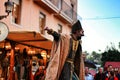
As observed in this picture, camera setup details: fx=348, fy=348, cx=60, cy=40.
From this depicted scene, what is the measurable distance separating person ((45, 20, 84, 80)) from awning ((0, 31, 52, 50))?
689cm

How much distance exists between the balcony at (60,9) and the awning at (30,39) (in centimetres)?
622

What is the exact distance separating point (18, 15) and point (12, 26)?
1302 millimetres

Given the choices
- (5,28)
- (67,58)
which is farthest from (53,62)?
(5,28)

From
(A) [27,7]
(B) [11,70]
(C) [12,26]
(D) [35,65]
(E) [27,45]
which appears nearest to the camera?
(B) [11,70]

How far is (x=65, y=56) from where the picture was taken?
267 inches

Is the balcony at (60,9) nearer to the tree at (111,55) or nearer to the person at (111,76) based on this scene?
the person at (111,76)

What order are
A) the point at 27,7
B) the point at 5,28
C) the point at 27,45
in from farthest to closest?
the point at 27,7, the point at 27,45, the point at 5,28

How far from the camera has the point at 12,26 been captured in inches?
749

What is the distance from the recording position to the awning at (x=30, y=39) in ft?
46.4

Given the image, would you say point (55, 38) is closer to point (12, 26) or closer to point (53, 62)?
point (53, 62)

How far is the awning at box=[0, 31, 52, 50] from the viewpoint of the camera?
14154mm

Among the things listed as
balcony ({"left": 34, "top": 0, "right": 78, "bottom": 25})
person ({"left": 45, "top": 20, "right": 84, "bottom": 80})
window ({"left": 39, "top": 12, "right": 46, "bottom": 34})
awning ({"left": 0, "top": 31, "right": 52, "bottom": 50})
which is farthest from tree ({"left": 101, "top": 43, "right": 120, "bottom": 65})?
person ({"left": 45, "top": 20, "right": 84, "bottom": 80})

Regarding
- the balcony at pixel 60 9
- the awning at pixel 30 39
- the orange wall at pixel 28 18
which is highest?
the balcony at pixel 60 9

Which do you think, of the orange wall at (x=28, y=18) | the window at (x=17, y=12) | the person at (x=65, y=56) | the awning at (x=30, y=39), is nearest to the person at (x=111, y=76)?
the awning at (x=30, y=39)
